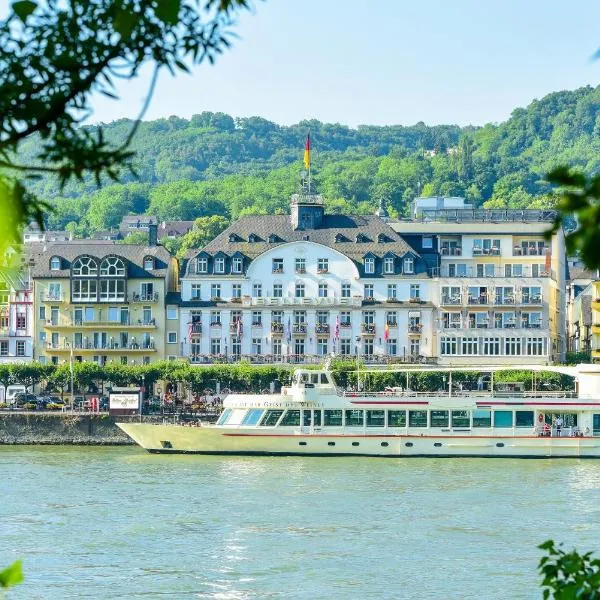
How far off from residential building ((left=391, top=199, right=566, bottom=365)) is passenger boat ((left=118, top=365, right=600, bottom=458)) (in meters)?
22.0

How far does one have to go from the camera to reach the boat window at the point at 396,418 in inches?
2832

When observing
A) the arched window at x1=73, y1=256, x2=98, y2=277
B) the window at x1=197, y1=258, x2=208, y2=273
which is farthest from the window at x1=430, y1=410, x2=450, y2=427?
the arched window at x1=73, y1=256, x2=98, y2=277

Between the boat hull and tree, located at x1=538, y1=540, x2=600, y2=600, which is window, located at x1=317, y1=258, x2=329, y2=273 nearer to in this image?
the boat hull

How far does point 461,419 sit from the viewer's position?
235 ft

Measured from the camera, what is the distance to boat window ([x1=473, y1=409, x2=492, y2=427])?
235 ft

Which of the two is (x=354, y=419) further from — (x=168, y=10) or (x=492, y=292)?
(x=168, y=10)

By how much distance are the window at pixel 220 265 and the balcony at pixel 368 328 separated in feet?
25.9

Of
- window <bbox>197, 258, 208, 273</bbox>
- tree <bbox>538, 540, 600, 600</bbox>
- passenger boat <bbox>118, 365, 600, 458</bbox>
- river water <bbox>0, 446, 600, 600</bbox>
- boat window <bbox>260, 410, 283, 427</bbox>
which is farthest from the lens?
window <bbox>197, 258, 208, 273</bbox>

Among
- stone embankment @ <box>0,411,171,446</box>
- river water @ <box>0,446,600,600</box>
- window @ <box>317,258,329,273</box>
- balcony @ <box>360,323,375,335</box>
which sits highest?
window @ <box>317,258,329,273</box>

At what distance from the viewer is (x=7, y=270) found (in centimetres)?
978

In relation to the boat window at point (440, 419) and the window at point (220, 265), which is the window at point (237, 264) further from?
the boat window at point (440, 419)

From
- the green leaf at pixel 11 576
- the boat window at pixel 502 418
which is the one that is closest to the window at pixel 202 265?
the boat window at pixel 502 418

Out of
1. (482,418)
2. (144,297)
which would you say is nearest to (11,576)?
(482,418)

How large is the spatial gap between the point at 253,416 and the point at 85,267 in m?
27.4
